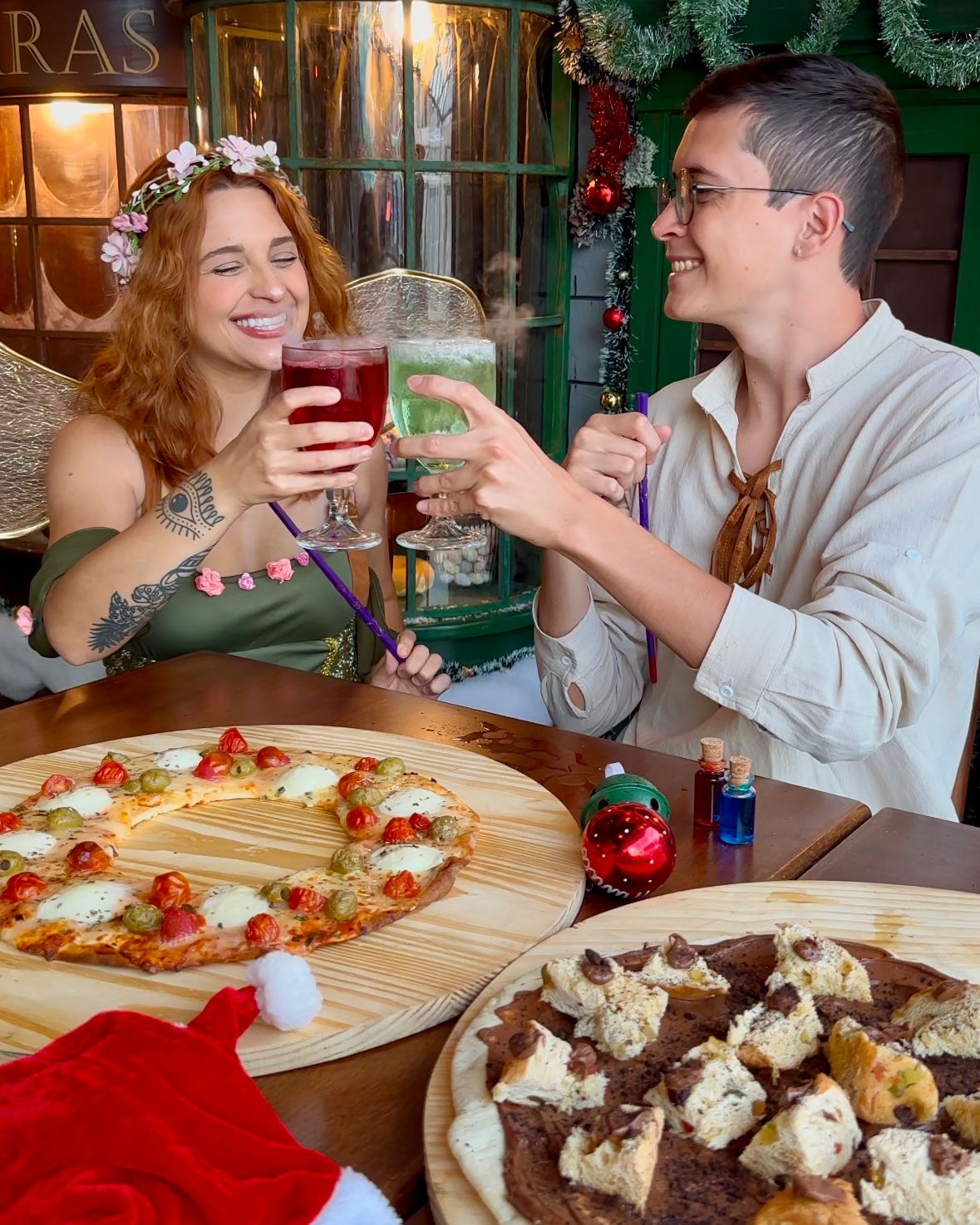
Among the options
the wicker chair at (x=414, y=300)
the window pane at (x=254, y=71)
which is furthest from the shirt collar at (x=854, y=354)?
the window pane at (x=254, y=71)

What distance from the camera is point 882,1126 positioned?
0.82 metres

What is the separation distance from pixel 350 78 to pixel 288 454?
2.65 m

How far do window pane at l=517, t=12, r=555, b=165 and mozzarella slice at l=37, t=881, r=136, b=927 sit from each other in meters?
3.40

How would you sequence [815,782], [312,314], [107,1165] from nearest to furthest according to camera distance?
[107,1165]
[815,782]
[312,314]

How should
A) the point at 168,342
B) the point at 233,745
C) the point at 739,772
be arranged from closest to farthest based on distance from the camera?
the point at 739,772 < the point at 233,745 < the point at 168,342

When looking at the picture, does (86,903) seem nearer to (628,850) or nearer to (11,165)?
(628,850)

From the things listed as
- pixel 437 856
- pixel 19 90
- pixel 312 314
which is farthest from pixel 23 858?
pixel 19 90

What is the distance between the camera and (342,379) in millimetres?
1461

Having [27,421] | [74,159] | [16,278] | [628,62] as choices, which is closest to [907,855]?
[628,62]

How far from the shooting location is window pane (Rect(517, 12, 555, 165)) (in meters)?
3.92

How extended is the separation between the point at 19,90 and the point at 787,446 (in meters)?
3.69

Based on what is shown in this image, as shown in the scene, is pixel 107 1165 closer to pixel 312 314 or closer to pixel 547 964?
pixel 547 964

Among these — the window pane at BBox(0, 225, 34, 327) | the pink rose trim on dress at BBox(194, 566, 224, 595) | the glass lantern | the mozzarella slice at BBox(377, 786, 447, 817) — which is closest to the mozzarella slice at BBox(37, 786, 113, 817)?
the mozzarella slice at BBox(377, 786, 447, 817)

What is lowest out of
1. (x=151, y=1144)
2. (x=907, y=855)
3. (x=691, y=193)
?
(x=907, y=855)
